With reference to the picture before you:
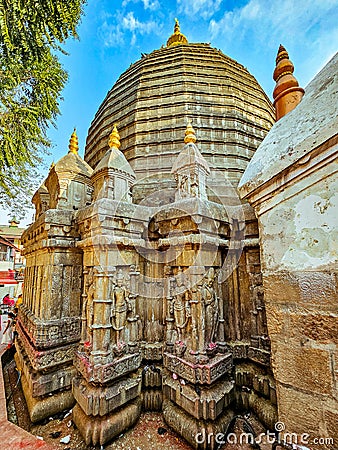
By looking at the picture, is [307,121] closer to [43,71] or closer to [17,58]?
[17,58]

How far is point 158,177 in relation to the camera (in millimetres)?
6445

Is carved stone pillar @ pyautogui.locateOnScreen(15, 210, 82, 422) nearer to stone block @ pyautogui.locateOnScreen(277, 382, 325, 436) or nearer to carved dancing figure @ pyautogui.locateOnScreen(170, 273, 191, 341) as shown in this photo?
carved dancing figure @ pyautogui.locateOnScreen(170, 273, 191, 341)

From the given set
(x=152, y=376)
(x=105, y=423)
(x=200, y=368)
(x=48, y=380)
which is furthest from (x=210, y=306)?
(x=48, y=380)

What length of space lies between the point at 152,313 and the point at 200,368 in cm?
141

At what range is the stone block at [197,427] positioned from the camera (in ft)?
10.4

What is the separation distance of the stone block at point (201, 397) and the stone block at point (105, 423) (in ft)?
2.09

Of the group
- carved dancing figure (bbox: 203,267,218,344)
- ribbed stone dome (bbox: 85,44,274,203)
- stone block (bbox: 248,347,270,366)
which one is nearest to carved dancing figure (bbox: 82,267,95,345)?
carved dancing figure (bbox: 203,267,218,344)

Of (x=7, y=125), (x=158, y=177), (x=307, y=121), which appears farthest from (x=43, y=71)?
(x=307, y=121)

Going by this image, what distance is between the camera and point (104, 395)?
11.3 feet

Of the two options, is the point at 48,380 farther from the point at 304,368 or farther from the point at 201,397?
the point at 304,368

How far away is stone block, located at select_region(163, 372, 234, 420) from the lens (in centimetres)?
327

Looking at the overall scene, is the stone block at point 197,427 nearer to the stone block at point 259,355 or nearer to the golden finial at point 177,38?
the stone block at point 259,355

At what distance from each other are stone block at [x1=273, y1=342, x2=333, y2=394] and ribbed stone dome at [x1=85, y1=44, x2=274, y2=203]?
464 centimetres

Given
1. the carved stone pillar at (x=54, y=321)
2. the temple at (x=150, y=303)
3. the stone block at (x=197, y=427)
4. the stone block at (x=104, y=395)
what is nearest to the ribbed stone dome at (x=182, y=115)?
the temple at (x=150, y=303)
